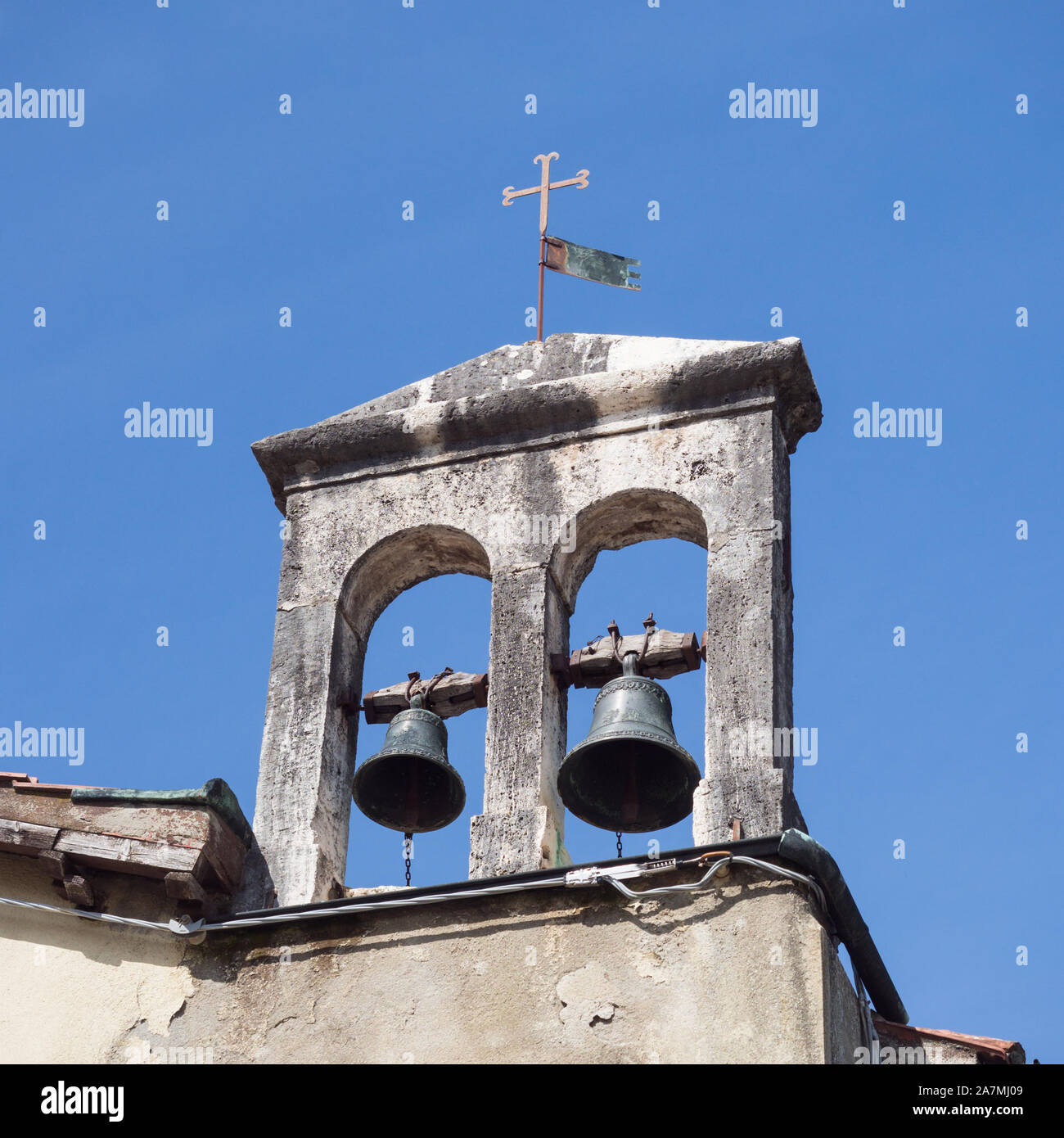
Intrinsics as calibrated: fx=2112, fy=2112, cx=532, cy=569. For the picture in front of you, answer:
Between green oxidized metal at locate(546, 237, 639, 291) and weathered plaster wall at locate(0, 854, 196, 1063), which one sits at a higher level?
green oxidized metal at locate(546, 237, 639, 291)

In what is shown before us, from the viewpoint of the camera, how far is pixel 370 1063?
698cm

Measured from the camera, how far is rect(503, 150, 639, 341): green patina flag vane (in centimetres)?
966

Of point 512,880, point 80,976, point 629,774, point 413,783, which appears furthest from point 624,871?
point 80,976

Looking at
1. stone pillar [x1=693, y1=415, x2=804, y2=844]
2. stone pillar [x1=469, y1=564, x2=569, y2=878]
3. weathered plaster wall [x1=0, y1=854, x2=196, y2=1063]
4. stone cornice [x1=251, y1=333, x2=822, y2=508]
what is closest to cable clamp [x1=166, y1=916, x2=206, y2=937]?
weathered plaster wall [x1=0, y1=854, x2=196, y2=1063]

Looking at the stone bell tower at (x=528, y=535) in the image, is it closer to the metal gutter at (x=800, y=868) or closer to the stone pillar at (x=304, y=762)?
the stone pillar at (x=304, y=762)

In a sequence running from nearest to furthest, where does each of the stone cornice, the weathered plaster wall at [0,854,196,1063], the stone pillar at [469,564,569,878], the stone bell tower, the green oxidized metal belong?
the weathered plaster wall at [0,854,196,1063] → the stone pillar at [469,564,569,878] → the stone bell tower → the stone cornice → the green oxidized metal

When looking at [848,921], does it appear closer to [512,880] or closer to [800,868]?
[800,868]

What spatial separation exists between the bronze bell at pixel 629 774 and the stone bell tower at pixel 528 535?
0.11 m

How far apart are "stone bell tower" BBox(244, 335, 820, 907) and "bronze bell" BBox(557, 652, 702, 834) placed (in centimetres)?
11

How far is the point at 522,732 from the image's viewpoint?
796 centimetres

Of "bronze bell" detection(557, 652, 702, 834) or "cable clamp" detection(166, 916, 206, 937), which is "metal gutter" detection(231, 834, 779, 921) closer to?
"cable clamp" detection(166, 916, 206, 937)

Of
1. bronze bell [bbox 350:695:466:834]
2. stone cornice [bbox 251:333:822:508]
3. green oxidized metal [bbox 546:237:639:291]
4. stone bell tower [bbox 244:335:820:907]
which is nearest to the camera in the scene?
stone bell tower [bbox 244:335:820:907]

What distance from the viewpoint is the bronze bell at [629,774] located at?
7.85m
